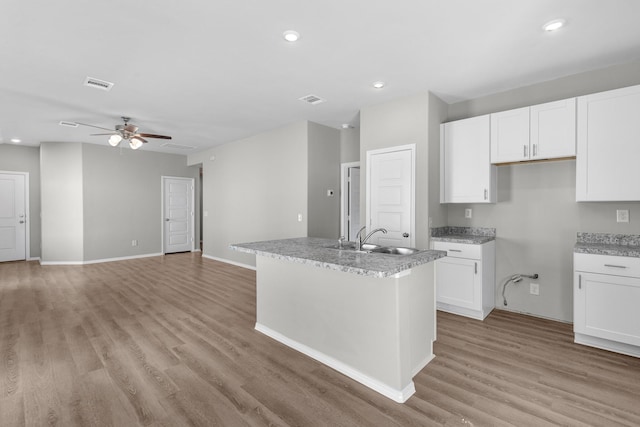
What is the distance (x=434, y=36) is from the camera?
8.33 ft

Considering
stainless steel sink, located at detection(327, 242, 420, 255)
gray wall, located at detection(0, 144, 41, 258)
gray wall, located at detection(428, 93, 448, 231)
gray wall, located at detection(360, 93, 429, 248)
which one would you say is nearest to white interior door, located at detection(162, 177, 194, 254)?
gray wall, located at detection(0, 144, 41, 258)

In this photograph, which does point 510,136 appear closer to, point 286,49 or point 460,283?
point 460,283

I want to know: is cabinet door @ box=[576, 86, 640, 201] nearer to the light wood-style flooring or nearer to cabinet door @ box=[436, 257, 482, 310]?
cabinet door @ box=[436, 257, 482, 310]

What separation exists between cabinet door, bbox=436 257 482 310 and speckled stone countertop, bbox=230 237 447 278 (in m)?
1.23

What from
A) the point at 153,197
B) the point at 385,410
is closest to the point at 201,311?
the point at 385,410

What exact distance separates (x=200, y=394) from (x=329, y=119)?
13.3 feet

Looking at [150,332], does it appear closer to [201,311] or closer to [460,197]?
[201,311]

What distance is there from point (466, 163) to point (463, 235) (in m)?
0.94

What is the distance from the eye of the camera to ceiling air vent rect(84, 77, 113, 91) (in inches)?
133

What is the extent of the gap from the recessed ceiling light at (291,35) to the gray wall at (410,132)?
6.04ft

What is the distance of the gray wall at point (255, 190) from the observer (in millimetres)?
5270

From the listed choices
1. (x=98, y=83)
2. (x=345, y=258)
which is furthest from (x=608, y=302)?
(x=98, y=83)

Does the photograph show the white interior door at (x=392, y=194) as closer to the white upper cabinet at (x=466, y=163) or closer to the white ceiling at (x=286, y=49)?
the white upper cabinet at (x=466, y=163)

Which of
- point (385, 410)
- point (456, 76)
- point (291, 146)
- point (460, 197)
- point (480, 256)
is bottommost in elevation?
point (385, 410)
